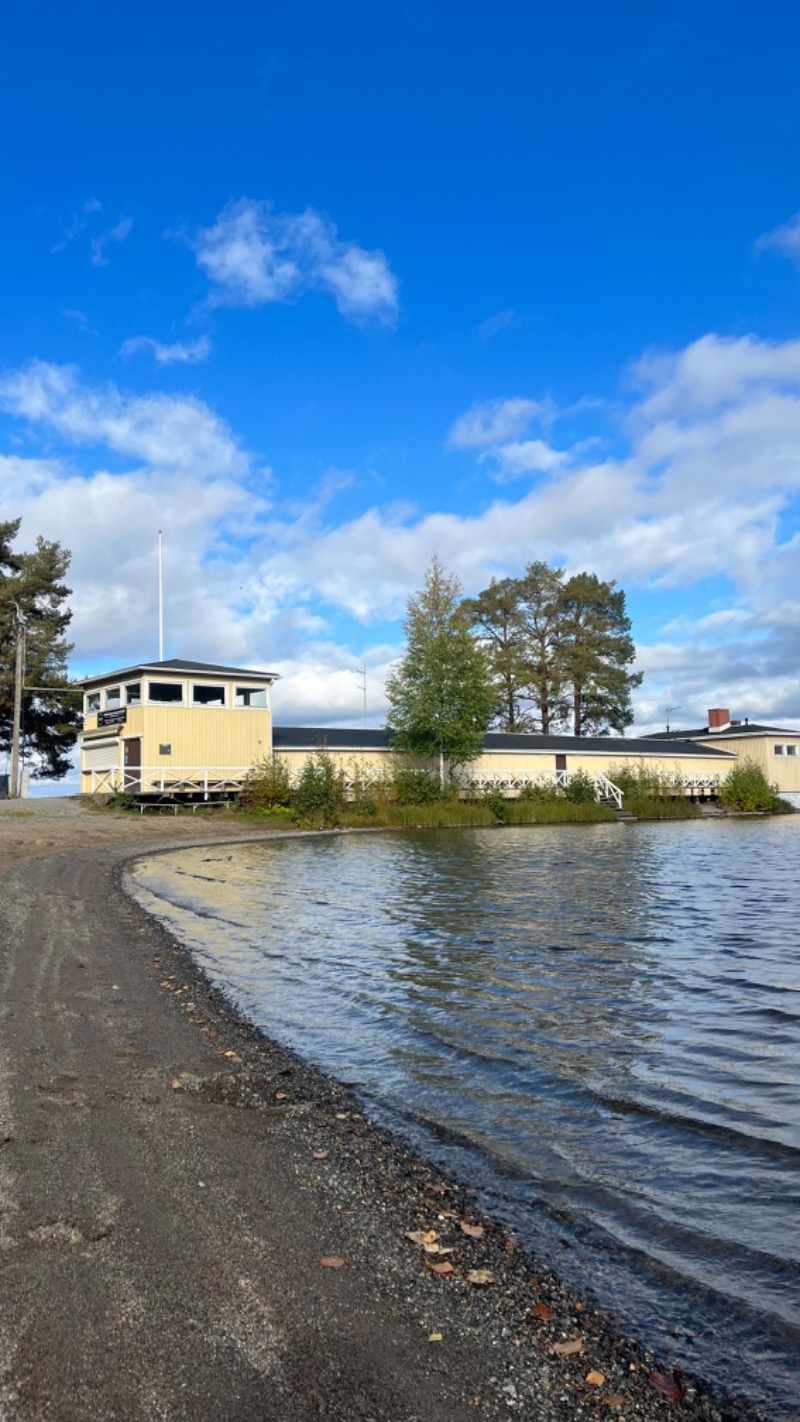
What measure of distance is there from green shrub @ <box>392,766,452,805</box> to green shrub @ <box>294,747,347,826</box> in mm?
4197

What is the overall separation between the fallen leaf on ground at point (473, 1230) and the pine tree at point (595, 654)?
6199cm

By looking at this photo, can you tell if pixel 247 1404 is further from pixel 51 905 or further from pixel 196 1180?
pixel 51 905

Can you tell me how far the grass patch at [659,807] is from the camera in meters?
52.5

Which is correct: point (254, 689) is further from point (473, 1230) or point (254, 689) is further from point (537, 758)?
point (473, 1230)

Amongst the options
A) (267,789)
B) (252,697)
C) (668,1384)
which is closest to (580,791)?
(267,789)

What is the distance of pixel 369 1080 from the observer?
284 inches

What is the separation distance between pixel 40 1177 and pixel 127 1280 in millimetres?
1278

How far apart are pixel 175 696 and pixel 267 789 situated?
5.97 meters

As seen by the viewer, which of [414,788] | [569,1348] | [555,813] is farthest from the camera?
[555,813]

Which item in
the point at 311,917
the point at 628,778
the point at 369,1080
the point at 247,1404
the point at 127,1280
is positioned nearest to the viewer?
the point at 247,1404

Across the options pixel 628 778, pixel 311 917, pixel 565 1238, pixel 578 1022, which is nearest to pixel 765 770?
pixel 628 778

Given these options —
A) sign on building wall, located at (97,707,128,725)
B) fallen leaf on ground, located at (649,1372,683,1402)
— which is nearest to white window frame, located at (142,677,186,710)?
sign on building wall, located at (97,707,128,725)

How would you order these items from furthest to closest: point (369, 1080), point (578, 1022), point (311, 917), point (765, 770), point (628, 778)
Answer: point (765, 770), point (628, 778), point (311, 917), point (578, 1022), point (369, 1080)

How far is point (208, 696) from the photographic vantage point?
138ft
